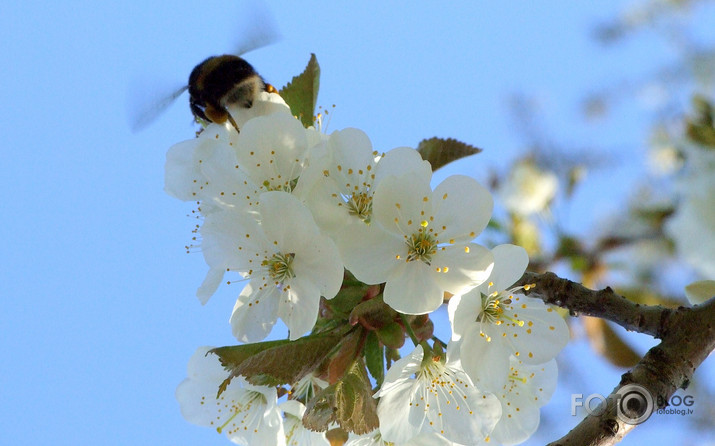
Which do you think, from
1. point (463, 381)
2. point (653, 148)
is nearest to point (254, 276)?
point (463, 381)

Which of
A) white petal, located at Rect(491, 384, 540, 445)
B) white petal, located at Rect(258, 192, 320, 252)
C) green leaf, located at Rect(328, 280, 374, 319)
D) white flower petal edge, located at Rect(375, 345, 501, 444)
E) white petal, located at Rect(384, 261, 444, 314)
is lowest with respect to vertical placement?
white petal, located at Rect(491, 384, 540, 445)

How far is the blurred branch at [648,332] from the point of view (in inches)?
47.1

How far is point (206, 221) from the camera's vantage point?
4.76 ft

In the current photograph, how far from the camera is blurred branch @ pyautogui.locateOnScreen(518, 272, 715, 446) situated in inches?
47.1

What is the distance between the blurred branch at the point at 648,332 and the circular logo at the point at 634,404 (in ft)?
0.03

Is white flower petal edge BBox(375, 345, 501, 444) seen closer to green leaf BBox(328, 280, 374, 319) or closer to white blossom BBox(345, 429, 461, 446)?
white blossom BBox(345, 429, 461, 446)

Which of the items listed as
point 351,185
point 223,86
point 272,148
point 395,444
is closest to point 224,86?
point 223,86

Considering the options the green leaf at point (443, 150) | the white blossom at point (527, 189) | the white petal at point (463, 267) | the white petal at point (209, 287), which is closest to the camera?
the white petal at point (463, 267)

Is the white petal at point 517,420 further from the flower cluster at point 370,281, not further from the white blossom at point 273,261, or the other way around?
the white blossom at point 273,261

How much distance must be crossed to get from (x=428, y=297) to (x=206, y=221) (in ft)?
1.69

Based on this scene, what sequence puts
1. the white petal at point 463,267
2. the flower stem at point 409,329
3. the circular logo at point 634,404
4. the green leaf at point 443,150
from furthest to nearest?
the green leaf at point 443,150 → the flower stem at point 409,329 → the white petal at point 463,267 → the circular logo at point 634,404

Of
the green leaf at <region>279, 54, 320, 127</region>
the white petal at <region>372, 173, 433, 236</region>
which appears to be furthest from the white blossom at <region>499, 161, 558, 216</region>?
the white petal at <region>372, 173, 433, 236</region>

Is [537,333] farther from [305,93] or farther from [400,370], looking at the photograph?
[305,93]

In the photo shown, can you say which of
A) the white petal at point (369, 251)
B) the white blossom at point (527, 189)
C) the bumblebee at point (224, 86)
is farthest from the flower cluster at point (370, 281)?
the white blossom at point (527, 189)
